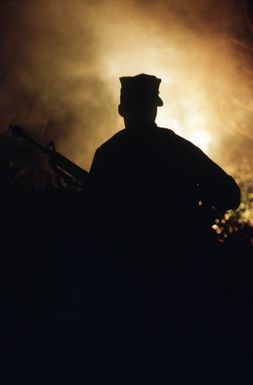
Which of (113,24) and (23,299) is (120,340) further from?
(113,24)

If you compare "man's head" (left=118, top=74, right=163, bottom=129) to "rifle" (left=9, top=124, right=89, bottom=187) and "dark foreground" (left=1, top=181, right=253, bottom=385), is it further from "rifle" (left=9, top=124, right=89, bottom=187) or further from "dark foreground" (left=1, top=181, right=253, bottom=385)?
"rifle" (left=9, top=124, right=89, bottom=187)

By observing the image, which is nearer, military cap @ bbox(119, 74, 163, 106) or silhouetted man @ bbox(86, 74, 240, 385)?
silhouetted man @ bbox(86, 74, 240, 385)

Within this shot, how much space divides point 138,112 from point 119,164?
0.41 meters

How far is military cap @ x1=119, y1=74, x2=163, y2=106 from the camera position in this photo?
2.62 m

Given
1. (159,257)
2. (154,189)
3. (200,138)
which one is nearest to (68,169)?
(154,189)

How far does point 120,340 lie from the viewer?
233cm

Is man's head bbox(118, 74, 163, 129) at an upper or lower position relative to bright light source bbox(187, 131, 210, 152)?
lower

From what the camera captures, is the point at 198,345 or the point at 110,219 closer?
the point at 198,345

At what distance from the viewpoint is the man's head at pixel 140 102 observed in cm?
259

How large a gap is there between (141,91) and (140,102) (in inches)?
3.3

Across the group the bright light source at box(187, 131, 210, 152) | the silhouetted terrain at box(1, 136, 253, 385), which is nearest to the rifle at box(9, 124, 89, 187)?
the silhouetted terrain at box(1, 136, 253, 385)

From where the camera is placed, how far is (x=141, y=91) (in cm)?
262

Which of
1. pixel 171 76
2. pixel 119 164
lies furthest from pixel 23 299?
pixel 171 76

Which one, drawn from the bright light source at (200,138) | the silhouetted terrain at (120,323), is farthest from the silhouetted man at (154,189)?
the bright light source at (200,138)
